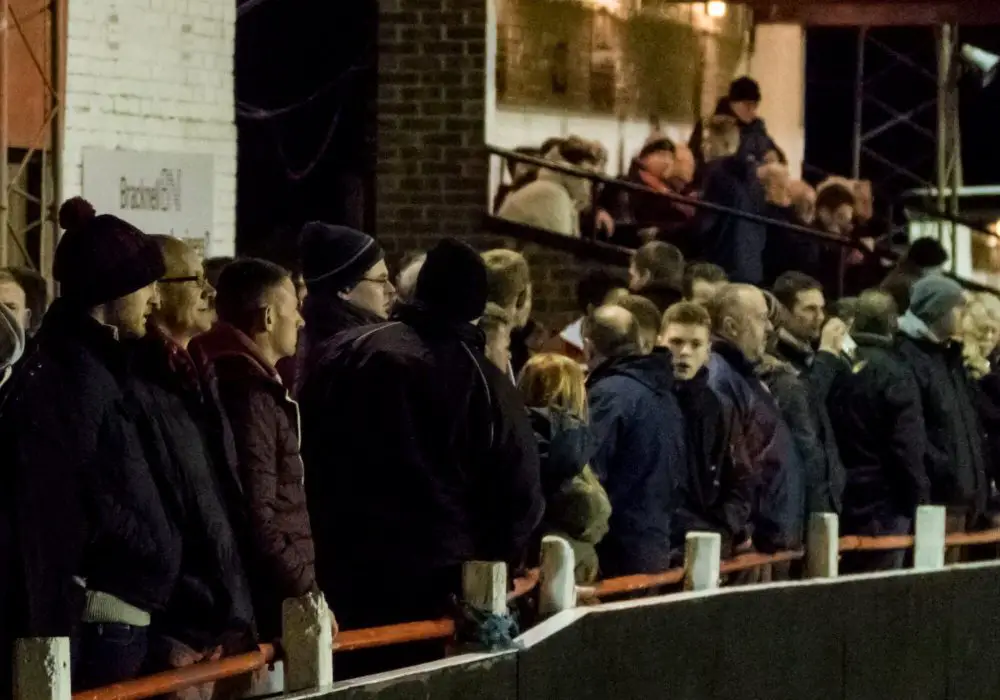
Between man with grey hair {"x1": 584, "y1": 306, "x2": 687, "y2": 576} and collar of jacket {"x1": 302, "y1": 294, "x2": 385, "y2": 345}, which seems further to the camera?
man with grey hair {"x1": 584, "y1": 306, "x2": 687, "y2": 576}

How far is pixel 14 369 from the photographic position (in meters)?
5.61

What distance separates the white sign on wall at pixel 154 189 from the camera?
11.4m

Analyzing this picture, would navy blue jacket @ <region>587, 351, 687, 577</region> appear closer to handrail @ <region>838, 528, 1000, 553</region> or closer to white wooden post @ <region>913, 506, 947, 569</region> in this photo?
handrail @ <region>838, 528, 1000, 553</region>

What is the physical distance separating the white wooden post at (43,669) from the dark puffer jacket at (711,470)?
3997mm

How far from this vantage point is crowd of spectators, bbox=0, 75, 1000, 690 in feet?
18.0

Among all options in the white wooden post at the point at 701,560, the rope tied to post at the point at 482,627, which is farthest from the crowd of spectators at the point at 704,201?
the rope tied to post at the point at 482,627

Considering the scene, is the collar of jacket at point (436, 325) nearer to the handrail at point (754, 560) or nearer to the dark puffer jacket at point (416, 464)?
the dark puffer jacket at point (416, 464)

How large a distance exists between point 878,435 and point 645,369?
2403 millimetres

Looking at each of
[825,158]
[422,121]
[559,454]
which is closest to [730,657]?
[559,454]

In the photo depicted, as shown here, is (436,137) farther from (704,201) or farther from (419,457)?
(419,457)

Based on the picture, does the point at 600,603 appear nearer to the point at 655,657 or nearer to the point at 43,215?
the point at 655,657

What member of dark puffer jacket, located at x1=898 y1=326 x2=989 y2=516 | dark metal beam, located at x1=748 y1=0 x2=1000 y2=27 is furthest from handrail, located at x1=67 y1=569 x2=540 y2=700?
dark metal beam, located at x1=748 y1=0 x2=1000 y2=27

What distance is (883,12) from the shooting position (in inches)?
734

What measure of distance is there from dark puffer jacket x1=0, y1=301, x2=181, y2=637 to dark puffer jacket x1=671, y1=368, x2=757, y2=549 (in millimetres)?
3427
